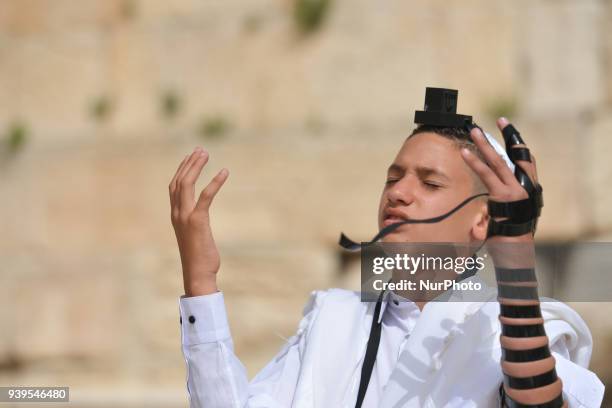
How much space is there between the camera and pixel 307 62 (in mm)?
4809

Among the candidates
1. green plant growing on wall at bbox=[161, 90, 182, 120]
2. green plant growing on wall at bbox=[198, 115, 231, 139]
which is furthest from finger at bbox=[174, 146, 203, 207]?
green plant growing on wall at bbox=[161, 90, 182, 120]

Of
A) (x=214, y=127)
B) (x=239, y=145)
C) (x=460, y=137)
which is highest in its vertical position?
(x=214, y=127)

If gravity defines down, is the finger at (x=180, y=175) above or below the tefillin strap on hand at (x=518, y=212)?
above

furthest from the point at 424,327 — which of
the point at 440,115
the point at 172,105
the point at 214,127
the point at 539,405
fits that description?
the point at 172,105

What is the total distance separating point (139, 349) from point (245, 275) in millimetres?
692

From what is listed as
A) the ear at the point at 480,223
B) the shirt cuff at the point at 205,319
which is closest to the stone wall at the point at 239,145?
the ear at the point at 480,223

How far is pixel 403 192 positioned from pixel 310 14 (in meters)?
3.10

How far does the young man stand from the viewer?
5.16 ft

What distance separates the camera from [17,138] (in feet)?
17.2

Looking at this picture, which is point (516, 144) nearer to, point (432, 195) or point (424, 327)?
point (432, 195)

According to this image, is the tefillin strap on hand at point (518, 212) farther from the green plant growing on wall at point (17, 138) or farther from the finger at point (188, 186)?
the green plant growing on wall at point (17, 138)

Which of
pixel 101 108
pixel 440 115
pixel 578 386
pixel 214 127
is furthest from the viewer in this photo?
pixel 101 108

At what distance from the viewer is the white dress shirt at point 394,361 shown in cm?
173

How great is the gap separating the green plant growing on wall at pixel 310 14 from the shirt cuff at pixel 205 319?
321cm
